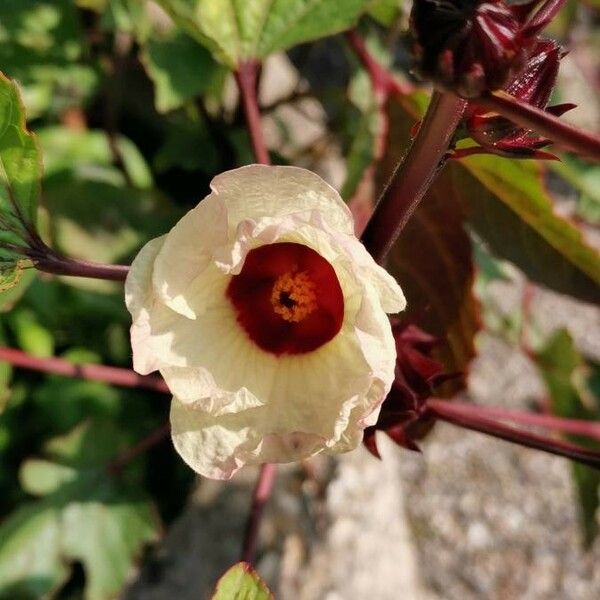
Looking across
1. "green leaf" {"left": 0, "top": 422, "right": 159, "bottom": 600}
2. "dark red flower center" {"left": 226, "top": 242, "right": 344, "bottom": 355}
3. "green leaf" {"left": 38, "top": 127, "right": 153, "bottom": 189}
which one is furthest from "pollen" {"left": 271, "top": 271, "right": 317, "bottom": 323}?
"green leaf" {"left": 38, "top": 127, "right": 153, "bottom": 189}

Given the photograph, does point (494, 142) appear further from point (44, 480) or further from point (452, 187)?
point (44, 480)

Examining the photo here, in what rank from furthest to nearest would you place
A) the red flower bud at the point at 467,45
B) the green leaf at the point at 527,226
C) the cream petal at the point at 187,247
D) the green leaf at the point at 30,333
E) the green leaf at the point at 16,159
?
the green leaf at the point at 30,333, the green leaf at the point at 527,226, the green leaf at the point at 16,159, the cream petal at the point at 187,247, the red flower bud at the point at 467,45

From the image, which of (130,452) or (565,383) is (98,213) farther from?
(565,383)

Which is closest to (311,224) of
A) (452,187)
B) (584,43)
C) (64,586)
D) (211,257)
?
(211,257)

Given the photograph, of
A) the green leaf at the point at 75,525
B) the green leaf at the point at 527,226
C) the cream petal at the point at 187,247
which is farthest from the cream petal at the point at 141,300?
the green leaf at the point at 75,525

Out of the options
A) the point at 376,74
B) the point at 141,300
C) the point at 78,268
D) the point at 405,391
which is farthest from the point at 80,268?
the point at 376,74

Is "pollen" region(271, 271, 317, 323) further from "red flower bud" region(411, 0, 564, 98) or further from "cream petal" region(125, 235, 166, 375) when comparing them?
"red flower bud" region(411, 0, 564, 98)

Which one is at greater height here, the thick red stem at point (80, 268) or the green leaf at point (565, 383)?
the thick red stem at point (80, 268)

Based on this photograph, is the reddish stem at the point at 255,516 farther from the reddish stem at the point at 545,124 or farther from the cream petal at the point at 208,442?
the reddish stem at the point at 545,124
